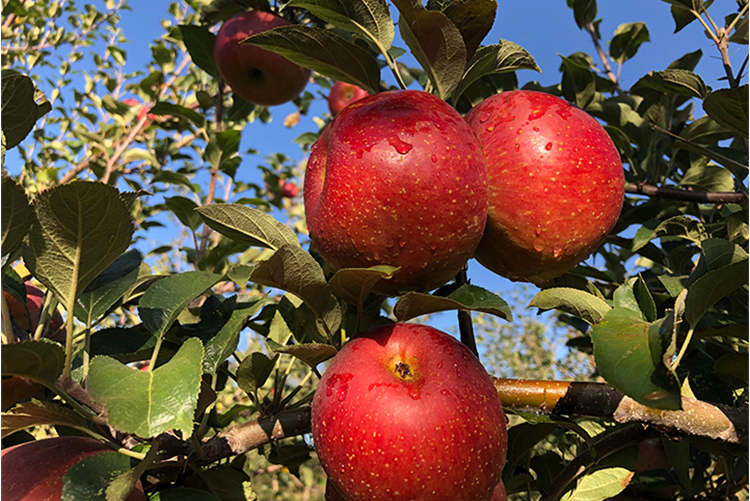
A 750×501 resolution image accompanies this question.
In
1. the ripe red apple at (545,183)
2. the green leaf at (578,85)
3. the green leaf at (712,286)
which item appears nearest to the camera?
the green leaf at (712,286)

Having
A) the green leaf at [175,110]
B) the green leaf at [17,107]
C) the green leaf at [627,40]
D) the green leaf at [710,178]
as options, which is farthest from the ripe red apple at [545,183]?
the green leaf at [175,110]

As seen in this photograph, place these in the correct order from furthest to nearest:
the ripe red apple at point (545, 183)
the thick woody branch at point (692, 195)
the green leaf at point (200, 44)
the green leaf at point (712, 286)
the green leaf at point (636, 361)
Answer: the green leaf at point (200, 44) < the thick woody branch at point (692, 195) < the ripe red apple at point (545, 183) < the green leaf at point (712, 286) < the green leaf at point (636, 361)

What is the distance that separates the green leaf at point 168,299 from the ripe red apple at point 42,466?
0.23m

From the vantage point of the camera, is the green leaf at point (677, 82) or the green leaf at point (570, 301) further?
the green leaf at point (677, 82)

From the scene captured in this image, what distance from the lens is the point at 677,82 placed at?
116 cm

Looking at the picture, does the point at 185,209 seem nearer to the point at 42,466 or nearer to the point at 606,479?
the point at 42,466

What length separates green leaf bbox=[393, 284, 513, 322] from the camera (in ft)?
2.03

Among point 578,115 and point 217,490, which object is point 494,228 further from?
point 217,490

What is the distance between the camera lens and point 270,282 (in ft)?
2.19

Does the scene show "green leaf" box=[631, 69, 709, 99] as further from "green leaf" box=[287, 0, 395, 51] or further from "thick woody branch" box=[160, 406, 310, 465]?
"thick woody branch" box=[160, 406, 310, 465]

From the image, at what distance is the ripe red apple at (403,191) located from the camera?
0.64m

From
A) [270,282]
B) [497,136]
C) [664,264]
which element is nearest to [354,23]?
[497,136]

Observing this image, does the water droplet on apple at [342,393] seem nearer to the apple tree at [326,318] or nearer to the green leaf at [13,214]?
the apple tree at [326,318]

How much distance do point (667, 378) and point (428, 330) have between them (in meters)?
0.30
